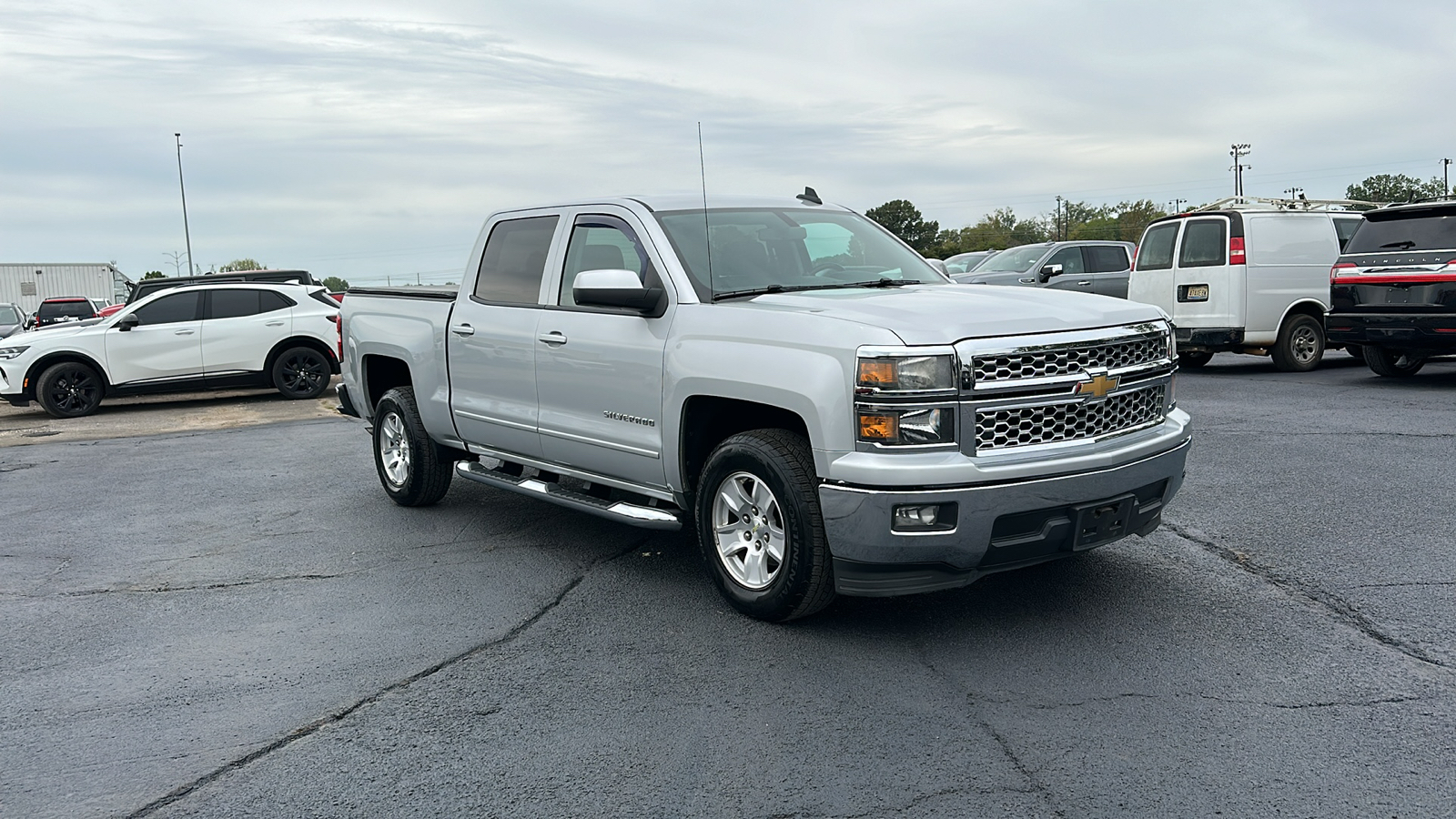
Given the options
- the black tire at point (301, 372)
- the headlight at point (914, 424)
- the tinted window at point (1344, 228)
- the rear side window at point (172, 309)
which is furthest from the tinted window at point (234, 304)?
the tinted window at point (1344, 228)

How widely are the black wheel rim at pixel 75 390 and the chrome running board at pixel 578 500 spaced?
10660mm

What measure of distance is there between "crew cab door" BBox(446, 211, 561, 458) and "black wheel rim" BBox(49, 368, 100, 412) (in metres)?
10.9

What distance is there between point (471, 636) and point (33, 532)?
14.6ft

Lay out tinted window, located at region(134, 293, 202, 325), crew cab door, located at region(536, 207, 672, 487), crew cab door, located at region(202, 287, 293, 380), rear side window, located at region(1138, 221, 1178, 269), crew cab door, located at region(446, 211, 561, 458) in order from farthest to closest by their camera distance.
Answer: crew cab door, located at region(202, 287, 293, 380) < tinted window, located at region(134, 293, 202, 325) < rear side window, located at region(1138, 221, 1178, 269) < crew cab door, located at region(446, 211, 561, 458) < crew cab door, located at region(536, 207, 672, 487)

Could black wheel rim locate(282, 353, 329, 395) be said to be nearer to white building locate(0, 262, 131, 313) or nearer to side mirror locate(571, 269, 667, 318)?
side mirror locate(571, 269, 667, 318)

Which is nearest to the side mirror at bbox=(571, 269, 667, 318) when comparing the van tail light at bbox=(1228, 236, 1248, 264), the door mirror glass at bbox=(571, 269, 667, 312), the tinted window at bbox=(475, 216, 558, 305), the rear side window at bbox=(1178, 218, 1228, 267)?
the door mirror glass at bbox=(571, 269, 667, 312)

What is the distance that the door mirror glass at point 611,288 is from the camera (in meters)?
5.25

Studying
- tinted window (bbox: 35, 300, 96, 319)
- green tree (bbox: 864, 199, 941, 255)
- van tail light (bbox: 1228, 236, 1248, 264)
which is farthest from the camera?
green tree (bbox: 864, 199, 941, 255)

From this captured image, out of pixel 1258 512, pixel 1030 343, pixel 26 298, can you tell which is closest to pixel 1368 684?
pixel 1030 343

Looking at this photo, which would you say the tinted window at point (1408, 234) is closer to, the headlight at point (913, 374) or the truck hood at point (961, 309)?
the truck hood at point (961, 309)

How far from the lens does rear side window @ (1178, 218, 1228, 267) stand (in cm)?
1445

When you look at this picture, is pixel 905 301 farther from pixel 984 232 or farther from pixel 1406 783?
pixel 984 232

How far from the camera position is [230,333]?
15.9 meters

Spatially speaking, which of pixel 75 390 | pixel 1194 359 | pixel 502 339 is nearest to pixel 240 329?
pixel 75 390
